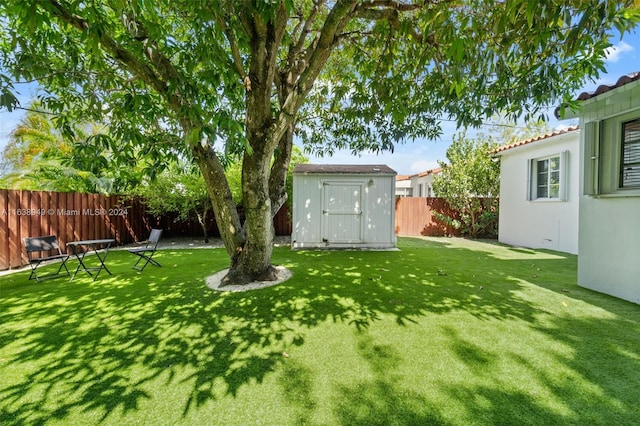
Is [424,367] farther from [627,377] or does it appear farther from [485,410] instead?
[627,377]

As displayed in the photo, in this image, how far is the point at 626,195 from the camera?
4.08 meters

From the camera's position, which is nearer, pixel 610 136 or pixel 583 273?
pixel 610 136

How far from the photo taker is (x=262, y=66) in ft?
14.2

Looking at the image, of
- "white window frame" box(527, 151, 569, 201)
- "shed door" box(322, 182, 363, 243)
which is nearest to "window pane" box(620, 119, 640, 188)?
"white window frame" box(527, 151, 569, 201)

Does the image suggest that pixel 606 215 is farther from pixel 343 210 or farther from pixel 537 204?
pixel 343 210

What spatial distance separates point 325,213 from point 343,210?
577 millimetres

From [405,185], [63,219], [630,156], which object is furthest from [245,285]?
[405,185]

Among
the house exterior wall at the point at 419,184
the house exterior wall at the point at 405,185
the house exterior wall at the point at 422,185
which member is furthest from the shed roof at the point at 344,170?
the house exterior wall at the point at 405,185

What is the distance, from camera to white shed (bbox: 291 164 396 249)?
9.15 m

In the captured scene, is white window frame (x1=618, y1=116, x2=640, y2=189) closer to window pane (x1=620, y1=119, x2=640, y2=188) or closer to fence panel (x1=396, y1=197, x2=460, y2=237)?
window pane (x1=620, y1=119, x2=640, y2=188)

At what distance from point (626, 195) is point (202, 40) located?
623 cm

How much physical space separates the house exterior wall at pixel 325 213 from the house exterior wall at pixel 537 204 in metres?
4.57

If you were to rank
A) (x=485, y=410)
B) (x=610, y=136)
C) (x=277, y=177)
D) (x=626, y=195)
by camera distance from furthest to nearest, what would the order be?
(x=277, y=177)
(x=610, y=136)
(x=626, y=195)
(x=485, y=410)

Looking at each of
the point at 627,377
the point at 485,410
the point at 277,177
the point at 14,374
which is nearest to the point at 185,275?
the point at 277,177
